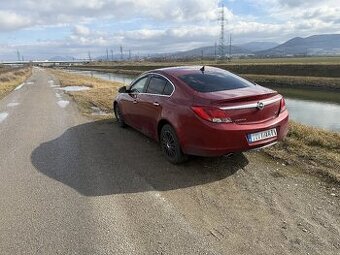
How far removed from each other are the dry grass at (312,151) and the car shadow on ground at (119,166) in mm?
811

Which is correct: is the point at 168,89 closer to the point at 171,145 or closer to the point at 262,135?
the point at 171,145

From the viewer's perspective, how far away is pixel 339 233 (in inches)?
145

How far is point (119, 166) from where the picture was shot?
5.99 m

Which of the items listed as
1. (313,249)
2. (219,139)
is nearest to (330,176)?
(219,139)

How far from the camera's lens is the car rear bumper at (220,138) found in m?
5.07

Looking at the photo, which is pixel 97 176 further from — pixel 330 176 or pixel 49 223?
pixel 330 176

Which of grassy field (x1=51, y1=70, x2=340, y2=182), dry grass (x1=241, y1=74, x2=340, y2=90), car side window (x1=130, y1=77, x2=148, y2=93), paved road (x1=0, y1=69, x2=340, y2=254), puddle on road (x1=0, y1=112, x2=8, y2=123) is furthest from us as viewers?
dry grass (x1=241, y1=74, x2=340, y2=90)

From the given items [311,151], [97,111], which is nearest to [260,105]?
[311,151]

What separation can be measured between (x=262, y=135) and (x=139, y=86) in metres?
3.19

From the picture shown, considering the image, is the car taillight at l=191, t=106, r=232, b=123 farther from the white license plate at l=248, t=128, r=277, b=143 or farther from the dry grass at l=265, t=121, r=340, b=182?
the dry grass at l=265, t=121, r=340, b=182

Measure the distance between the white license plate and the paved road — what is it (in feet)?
1.75

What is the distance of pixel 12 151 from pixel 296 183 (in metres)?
5.32

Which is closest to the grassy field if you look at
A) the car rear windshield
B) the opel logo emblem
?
Answer: the opel logo emblem

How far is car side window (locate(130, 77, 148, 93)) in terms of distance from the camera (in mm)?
7461
